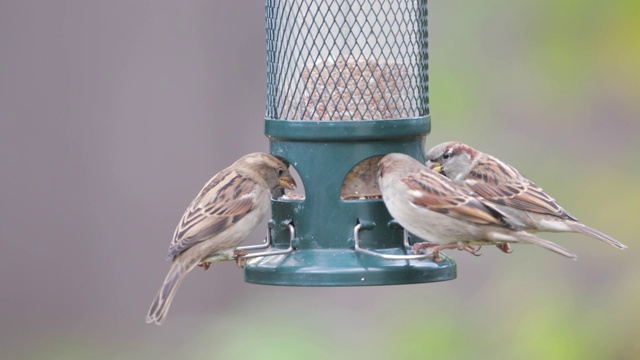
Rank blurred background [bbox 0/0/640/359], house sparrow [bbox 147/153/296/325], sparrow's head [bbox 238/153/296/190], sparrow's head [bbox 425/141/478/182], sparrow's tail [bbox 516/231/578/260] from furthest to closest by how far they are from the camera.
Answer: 1. blurred background [bbox 0/0/640/359]
2. sparrow's head [bbox 425/141/478/182]
3. sparrow's head [bbox 238/153/296/190]
4. house sparrow [bbox 147/153/296/325]
5. sparrow's tail [bbox 516/231/578/260]

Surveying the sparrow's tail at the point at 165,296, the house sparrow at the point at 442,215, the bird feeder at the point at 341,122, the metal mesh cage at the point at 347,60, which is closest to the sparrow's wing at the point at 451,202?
the house sparrow at the point at 442,215

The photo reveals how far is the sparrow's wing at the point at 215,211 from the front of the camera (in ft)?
26.9

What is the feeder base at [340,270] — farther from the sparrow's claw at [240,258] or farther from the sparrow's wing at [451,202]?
the sparrow's wing at [451,202]

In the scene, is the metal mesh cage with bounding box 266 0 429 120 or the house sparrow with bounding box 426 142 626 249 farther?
the house sparrow with bounding box 426 142 626 249

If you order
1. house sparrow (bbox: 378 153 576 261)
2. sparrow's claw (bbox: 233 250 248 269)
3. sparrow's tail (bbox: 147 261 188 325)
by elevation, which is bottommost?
sparrow's tail (bbox: 147 261 188 325)

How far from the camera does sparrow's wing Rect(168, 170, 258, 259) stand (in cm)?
820

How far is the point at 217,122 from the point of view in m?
13.2

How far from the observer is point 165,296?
8.02m

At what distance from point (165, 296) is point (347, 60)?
69.7 inches

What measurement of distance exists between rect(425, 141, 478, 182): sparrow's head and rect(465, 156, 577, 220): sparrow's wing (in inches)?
2.1

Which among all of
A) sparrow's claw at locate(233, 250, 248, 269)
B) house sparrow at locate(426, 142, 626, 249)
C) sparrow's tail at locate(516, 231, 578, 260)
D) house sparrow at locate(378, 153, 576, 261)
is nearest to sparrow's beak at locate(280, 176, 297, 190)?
sparrow's claw at locate(233, 250, 248, 269)

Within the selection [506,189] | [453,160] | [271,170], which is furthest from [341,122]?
A: [506,189]

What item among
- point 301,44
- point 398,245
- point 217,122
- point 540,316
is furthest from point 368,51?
point 217,122

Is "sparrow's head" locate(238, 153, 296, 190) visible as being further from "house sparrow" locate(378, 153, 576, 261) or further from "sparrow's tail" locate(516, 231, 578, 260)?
"sparrow's tail" locate(516, 231, 578, 260)
